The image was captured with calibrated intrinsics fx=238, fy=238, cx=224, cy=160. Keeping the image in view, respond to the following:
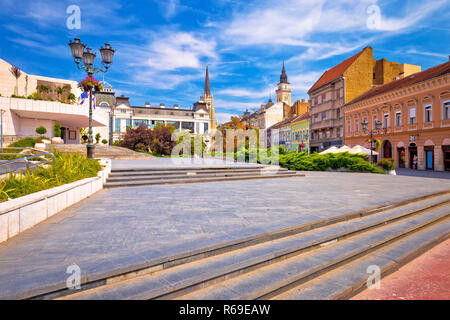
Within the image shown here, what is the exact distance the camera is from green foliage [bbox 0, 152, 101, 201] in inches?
180

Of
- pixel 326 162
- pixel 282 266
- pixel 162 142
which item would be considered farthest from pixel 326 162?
pixel 162 142

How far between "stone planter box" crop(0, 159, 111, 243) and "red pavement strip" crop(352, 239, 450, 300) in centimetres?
484

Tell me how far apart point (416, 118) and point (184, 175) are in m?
26.0

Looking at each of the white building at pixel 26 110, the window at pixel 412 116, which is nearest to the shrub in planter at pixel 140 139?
the white building at pixel 26 110

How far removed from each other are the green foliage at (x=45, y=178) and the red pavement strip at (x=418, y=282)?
19.1 ft

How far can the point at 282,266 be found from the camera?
3.19m

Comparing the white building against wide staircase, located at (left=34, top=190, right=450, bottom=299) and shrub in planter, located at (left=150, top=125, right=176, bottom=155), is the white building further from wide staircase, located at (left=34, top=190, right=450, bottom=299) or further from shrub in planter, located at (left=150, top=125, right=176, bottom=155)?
wide staircase, located at (left=34, top=190, right=450, bottom=299)

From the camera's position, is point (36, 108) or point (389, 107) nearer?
point (36, 108)

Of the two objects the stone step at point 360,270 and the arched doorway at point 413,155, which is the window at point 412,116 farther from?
the stone step at point 360,270

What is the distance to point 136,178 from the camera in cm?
993

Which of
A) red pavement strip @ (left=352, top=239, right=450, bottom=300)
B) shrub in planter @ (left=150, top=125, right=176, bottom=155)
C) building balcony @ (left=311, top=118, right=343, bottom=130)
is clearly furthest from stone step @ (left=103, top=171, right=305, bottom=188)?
building balcony @ (left=311, top=118, right=343, bottom=130)

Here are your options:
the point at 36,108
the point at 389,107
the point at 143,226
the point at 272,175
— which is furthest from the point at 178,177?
the point at 389,107
